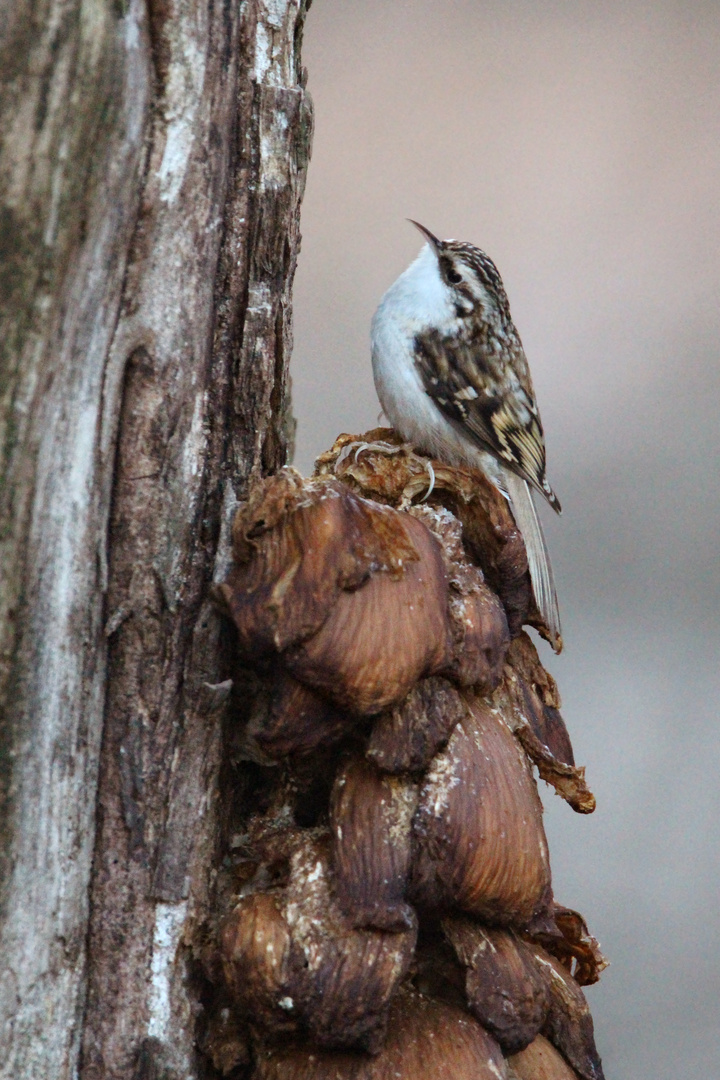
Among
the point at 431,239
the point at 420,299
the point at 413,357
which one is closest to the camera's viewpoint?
the point at 413,357

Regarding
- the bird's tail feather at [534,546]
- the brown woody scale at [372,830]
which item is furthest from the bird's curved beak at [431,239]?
the brown woody scale at [372,830]

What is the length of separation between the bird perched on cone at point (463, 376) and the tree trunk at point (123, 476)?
3.72 ft

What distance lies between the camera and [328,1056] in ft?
4.17

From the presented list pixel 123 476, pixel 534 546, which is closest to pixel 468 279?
pixel 534 546

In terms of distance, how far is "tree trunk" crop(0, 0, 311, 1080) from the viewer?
1.17 m

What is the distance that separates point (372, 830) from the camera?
1283 millimetres

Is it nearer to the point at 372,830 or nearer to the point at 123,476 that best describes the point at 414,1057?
the point at 372,830

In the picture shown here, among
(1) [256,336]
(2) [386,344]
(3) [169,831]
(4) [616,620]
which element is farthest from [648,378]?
(3) [169,831]

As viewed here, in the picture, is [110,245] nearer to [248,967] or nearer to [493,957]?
[248,967]

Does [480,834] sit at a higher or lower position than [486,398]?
lower

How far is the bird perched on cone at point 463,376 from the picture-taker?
8.79 feet

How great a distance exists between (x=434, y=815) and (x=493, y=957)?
0.62 feet

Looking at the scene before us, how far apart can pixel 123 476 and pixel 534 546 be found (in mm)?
1383

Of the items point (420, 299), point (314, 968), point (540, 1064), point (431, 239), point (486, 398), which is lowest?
point (540, 1064)
